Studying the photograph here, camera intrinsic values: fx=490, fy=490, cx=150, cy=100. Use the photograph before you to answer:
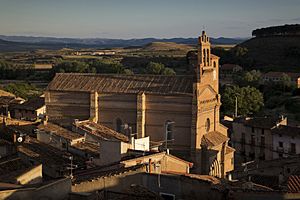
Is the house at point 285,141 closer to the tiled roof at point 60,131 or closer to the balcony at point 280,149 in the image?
the balcony at point 280,149

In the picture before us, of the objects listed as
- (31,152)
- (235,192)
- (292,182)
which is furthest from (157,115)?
(235,192)

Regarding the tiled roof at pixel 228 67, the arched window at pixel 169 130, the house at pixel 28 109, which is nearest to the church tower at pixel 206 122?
the arched window at pixel 169 130

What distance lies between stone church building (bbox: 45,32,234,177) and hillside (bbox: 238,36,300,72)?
2753 inches

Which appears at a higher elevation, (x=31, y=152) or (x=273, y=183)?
(x=31, y=152)

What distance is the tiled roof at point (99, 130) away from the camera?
28.0m

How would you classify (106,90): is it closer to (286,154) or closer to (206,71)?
(206,71)

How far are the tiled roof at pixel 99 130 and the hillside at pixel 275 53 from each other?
74.0m

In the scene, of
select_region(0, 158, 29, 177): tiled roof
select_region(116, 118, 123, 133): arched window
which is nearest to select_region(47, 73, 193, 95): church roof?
select_region(116, 118, 123, 133): arched window

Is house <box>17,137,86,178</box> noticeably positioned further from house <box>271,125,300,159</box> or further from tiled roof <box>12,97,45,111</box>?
tiled roof <box>12,97,45,111</box>

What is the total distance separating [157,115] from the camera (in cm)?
3091

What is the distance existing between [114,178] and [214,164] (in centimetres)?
1676

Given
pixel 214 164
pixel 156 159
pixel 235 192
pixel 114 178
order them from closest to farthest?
pixel 235 192
pixel 114 178
pixel 156 159
pixel 214 164

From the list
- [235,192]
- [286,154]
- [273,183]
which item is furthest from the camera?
[286,154]

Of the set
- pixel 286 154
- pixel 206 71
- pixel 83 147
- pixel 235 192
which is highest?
pixel 206 71
